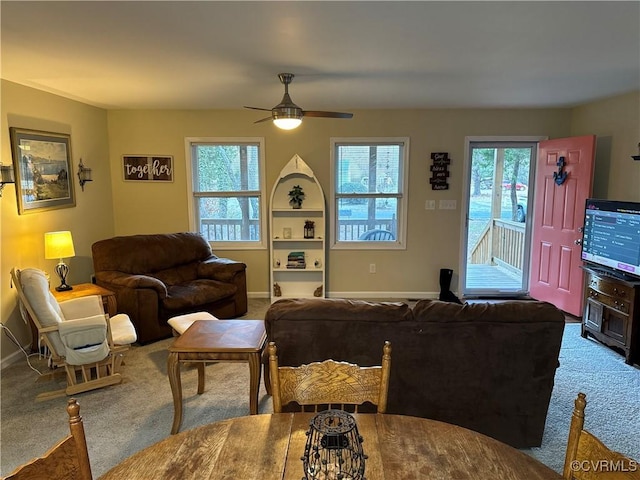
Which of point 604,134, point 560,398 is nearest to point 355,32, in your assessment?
point 560,398

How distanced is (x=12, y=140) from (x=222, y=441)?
11.9 ft

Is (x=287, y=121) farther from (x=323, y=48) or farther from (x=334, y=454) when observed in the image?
(x=334, y=454)

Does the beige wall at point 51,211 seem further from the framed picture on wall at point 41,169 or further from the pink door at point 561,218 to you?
the pink door at point 561,218

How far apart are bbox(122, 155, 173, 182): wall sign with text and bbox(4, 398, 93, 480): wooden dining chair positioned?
4.75 m

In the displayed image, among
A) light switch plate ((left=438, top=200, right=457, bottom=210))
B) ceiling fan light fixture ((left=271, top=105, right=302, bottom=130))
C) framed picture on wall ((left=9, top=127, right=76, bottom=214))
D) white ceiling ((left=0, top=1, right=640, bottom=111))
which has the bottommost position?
light switch plate ((left=438, top=200, right=457, bottom=210))

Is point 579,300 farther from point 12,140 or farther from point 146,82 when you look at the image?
point 12,140

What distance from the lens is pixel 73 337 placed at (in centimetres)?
Result: 312

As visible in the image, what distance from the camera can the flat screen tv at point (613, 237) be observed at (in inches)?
148

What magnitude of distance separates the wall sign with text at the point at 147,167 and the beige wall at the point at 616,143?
16.6 feet

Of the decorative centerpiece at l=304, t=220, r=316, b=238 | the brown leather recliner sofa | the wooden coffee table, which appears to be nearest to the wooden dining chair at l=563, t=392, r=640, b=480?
the wooden coffee table

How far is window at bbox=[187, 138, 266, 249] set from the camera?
18.6 ft

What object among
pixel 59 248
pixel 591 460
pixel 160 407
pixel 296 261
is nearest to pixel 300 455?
pixel 591 460

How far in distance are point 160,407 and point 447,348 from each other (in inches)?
79.7

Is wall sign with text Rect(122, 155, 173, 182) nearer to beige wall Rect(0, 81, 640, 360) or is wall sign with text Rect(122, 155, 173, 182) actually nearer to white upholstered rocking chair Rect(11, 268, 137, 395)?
beige wall Rect(0, 81, 640, 360)
